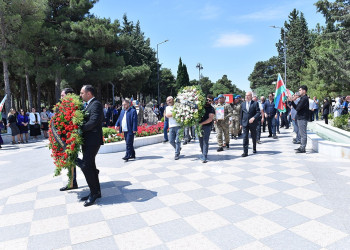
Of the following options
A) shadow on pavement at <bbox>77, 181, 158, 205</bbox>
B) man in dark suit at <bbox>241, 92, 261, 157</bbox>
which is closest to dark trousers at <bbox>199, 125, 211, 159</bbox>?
man in dark suit at <bbox>241, 92, 261, 157</bbox>

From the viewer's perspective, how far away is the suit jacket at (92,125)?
4422mm

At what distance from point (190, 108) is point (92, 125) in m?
3.56

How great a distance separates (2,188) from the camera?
5.86m

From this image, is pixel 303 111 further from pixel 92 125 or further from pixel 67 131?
pixel 67 131

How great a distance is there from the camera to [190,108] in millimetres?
7422

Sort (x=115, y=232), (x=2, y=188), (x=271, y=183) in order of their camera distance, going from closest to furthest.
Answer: (x=115, y=232)
(x=271, y=183)
(x=2, y=188)

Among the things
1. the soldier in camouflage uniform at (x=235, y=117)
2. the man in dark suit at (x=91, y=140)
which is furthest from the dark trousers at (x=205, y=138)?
the soldier in camouflage uniform at (x=235, y=117)

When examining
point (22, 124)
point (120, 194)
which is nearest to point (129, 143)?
point (120, 194)

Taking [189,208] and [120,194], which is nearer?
[189,208]

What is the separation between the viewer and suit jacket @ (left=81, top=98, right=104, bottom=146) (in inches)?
174

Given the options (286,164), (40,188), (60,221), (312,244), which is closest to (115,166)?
(40,188)

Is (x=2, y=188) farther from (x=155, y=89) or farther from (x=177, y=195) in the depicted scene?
(x=155, y=89)

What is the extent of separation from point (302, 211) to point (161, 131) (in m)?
9.78

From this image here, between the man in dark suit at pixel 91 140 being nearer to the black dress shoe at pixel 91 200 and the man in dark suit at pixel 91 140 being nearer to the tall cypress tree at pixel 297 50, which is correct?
the black dress shoe at pixel 91 200
